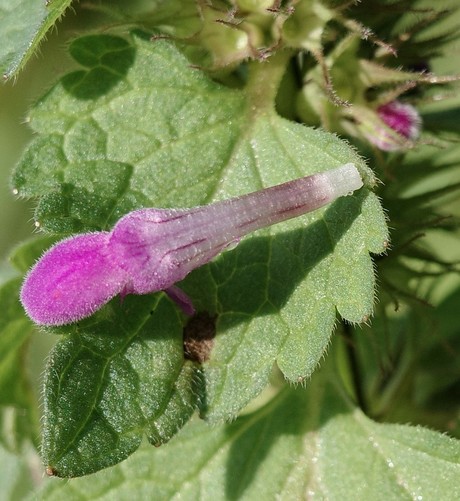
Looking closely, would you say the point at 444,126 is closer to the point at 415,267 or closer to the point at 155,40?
the point at 415,267

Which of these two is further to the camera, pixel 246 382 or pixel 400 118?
pixel 400 118

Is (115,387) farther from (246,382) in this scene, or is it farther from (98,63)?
(98,63)

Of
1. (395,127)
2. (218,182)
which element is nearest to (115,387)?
(218,182)

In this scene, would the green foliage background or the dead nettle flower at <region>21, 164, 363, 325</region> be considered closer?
the dead nettle flower at <region>21, 164, 363, 325</region>

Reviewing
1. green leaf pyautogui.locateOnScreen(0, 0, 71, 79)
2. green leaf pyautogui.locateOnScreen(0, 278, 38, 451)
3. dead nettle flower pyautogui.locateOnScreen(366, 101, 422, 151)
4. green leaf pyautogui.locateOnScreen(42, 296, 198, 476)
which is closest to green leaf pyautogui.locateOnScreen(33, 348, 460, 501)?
green leaf pyautogui.locateOnScreen(0, 278, 38, 451)

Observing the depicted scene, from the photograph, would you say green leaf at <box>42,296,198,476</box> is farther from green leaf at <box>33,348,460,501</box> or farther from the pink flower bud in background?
the pink flower bud in background
